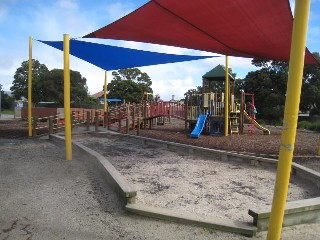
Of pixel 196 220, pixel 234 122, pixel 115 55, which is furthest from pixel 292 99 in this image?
pixel 234 122

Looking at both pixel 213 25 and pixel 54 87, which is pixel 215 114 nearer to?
pixel 213 25

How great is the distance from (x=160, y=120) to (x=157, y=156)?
1441cm

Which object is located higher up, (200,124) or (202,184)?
(200,124)

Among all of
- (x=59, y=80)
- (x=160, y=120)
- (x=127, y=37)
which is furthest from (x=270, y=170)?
(x=59, y=80)

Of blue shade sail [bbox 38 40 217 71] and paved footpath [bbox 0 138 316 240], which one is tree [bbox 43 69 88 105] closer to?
blue shade sail [bbox 38 40 217 71]

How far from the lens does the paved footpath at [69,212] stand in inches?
145

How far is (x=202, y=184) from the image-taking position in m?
6.07

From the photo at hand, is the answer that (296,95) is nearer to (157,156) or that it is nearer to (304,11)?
(304,11)

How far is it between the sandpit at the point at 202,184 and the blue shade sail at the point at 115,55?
3803 mm

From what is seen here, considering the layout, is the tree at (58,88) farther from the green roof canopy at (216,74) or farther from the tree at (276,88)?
the green roof canopy at (216,74)

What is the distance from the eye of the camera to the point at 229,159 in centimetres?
840

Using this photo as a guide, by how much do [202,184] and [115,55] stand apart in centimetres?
739

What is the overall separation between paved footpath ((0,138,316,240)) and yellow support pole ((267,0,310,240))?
45.2 inches

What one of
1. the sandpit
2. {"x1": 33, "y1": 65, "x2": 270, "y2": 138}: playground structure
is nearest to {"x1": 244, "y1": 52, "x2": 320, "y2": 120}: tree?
{"x1": 33, "y1": 65, "x2": 270, "y2": 138}: playground structure
